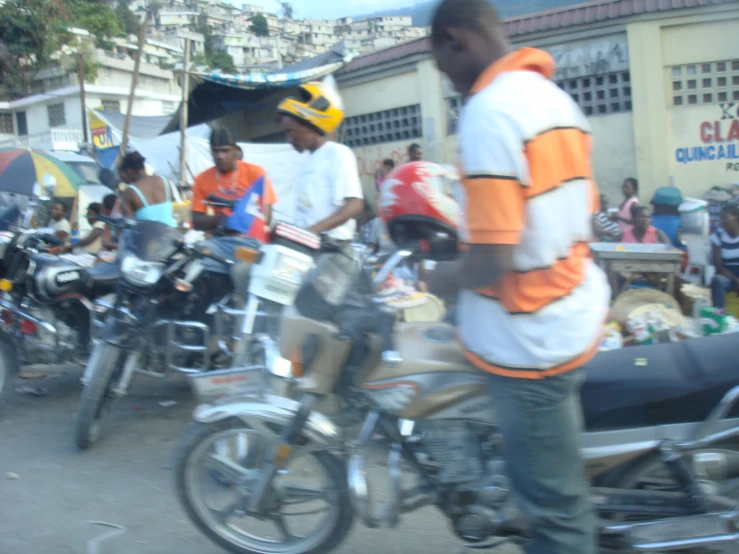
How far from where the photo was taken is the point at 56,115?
32.6 meters

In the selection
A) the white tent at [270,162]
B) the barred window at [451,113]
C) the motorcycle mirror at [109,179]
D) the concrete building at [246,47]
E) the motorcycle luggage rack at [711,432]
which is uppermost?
the concrete building at [246,47]

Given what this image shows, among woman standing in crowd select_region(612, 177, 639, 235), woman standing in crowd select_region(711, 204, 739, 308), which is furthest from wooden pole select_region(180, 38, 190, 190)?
woman standing in crowd select_region(711, 204, 739, 308)

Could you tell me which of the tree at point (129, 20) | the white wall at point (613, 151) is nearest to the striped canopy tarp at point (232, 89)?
the white wall at point (613, 151)

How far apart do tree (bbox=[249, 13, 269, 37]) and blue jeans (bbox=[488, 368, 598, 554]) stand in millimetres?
96975

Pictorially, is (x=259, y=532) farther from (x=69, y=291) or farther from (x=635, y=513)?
(x=69, y=291)

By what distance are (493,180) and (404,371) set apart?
834 mm

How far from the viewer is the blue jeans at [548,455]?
2059mm

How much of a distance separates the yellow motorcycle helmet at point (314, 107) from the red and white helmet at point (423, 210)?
68.2 inches

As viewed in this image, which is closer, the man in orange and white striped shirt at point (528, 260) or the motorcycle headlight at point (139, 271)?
the man in orange and white striped shirt at point (528, 260)

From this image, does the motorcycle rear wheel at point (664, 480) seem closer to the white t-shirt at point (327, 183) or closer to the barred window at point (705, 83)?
the white t-shirt at point (327, 183)

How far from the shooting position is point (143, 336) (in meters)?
4.21

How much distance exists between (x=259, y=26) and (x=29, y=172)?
86.5m

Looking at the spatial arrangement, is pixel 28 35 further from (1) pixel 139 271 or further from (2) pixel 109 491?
(2) pixel 109 491

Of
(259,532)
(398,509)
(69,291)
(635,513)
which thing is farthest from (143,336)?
(635,513)
